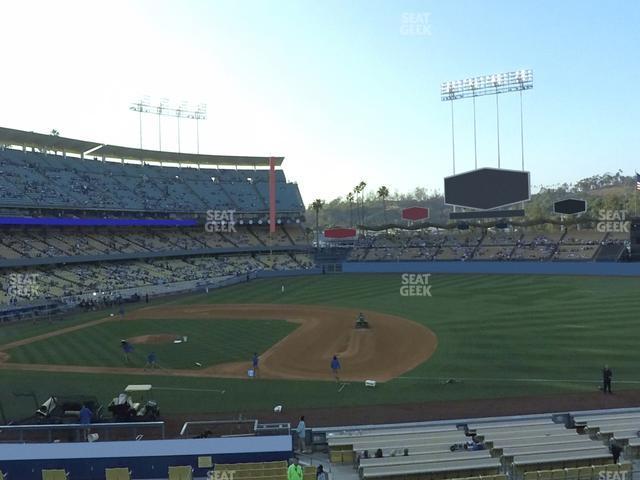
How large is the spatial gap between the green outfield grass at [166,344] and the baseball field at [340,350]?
0.12 meters

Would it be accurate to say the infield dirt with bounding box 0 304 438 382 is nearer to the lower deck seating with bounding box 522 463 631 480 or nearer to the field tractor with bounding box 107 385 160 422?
the field tractor with bounding box 107 385 160 422

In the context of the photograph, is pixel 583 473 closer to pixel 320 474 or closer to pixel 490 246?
pixel 320 474

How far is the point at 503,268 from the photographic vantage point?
5981 centimetres

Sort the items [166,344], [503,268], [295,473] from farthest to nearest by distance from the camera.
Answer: [503,268], [166,344], [295,473]

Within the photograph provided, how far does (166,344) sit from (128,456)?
1737 centimetres

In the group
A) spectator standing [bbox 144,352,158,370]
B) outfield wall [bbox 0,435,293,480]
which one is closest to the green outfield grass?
spectator standing [bbox 144,352,158,370]

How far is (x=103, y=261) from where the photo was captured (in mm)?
57469

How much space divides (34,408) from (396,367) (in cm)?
1462

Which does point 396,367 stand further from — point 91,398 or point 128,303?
point 128,303

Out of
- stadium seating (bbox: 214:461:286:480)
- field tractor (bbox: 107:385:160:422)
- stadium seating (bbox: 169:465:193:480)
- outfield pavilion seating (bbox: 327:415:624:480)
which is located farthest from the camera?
field tractor (bbox: 107:385:160:422)

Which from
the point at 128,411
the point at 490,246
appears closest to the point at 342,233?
the point at 490,246

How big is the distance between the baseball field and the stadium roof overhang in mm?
28599

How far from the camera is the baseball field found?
64.4 feet

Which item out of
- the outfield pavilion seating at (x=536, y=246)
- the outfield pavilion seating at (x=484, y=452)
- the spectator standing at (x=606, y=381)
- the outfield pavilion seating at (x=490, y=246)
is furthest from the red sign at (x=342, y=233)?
the outfield pavilion seating at (x=484, y=452)
